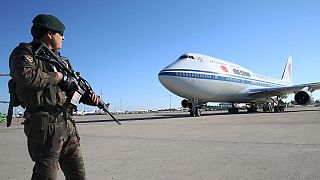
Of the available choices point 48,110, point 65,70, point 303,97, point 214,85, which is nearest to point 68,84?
point 65,70

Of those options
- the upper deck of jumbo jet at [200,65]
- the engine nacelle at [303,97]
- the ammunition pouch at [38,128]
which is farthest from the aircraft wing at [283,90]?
the ammunition pouch at [38,128]

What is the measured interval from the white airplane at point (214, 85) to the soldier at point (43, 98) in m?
20.2

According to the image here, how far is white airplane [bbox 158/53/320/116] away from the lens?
23.2 meters

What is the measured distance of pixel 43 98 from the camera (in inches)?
97.8

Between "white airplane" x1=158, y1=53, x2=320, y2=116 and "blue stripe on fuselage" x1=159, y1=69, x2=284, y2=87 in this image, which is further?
"white airplane" x1=158, y1=53, x2=320, y2=116

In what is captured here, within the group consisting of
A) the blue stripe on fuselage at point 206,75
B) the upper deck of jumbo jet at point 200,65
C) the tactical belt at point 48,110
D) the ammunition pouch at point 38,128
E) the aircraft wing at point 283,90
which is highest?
the upper deck of jumbo jet at point 200,65

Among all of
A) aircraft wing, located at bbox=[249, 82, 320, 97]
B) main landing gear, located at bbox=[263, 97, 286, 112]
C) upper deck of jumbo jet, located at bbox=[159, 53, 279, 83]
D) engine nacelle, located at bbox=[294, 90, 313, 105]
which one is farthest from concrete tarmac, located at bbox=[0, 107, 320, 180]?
main landing gear, located at bbox=[263, 97, 286, 112]

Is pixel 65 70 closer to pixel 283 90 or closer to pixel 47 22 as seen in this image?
pixel 47 22

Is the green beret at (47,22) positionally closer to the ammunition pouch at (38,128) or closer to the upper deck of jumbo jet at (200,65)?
the ammunition pouch at (38,128)

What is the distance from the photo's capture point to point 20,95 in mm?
2455

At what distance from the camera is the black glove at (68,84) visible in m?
2.60

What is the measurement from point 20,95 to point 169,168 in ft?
10.1

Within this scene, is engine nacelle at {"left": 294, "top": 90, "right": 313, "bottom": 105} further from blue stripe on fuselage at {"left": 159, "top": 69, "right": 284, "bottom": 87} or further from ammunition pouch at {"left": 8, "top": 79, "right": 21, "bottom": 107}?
ammunition pouch at {"left": 8, "top": 79, "right": 21, "bottom": 107}

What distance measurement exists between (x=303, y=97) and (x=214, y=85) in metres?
10.1
